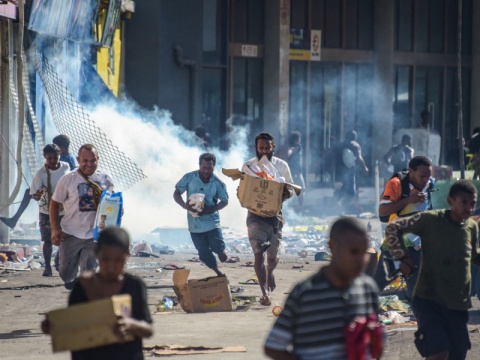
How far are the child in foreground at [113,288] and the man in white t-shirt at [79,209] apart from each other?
15.7ft

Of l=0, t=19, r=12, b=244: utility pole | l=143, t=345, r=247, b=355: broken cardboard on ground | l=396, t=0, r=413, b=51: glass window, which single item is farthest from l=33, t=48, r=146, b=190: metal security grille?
l=396, t=0, r=413, b=51: glass window

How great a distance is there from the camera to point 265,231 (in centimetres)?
1174

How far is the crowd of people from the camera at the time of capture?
4.78m

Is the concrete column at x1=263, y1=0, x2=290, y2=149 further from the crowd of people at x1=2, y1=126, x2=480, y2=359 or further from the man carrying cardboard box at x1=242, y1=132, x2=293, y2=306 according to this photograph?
the man carrying cardboard box at x1=242, y1=132, x2=293, y2=306

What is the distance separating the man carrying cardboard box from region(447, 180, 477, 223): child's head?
4555 millimetres

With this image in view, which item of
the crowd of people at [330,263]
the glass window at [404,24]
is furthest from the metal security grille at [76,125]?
the glass window at [404,24]

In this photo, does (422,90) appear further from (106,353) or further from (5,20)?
(106,353)

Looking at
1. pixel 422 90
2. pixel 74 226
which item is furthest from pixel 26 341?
pixel 422 90

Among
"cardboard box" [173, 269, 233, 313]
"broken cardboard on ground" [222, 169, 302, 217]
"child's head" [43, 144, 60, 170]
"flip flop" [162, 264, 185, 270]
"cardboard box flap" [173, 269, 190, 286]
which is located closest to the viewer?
"cardboard box" [173, 269, 233, 313]

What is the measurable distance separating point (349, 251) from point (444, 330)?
8.44 ft

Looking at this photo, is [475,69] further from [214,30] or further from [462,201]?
[462,201]

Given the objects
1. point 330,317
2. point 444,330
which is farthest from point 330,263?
point 444,330

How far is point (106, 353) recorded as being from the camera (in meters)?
5.11

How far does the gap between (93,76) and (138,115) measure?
3.18 meters
